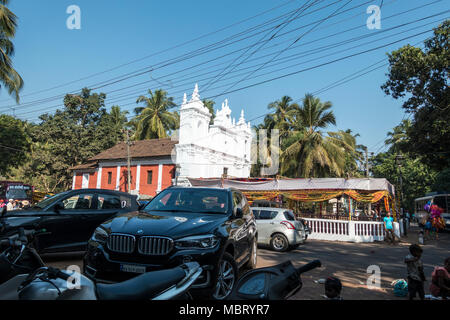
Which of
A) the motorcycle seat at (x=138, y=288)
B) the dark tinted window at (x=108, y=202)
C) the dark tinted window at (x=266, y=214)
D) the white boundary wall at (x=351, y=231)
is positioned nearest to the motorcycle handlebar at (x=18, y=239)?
the motorcycle seat at (x=138, y=288)

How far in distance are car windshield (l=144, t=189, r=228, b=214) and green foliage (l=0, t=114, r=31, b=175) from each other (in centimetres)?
4049

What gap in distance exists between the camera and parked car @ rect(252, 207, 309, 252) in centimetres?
1070

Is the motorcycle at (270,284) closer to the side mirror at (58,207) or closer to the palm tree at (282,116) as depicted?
the side mirror at (58,207)

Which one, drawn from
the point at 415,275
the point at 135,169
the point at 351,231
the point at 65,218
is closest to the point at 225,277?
the point at 415,275

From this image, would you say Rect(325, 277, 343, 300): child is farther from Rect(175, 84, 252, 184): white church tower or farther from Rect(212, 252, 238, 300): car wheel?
Rect(175, 84, 252, 184): white church tower

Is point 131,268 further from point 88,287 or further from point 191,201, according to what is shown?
point 88,287

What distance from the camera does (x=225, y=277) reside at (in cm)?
425

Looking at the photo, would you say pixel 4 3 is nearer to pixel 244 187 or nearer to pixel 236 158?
pixel 244 187

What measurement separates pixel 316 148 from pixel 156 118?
28057 millimetres

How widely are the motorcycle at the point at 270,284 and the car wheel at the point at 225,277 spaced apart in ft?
4.82

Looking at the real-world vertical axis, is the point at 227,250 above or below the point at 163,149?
below
